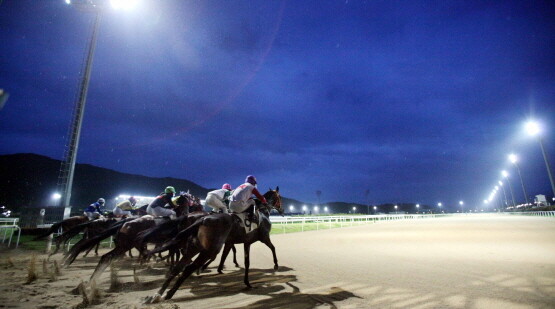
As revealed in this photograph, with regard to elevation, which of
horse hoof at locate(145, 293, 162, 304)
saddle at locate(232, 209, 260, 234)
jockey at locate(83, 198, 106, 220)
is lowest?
horse hoof at locate(145, 293, 162, 304)

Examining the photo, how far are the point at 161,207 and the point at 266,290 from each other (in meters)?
A: 4.87

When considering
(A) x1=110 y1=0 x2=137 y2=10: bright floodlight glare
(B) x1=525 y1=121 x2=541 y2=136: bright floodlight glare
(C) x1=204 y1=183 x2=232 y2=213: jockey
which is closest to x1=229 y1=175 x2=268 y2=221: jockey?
(C) x1=204 y1=183 x2=232 y2=213: jockey

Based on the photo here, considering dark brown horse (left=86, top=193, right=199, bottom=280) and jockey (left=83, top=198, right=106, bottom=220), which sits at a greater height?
jockey (left=83, top=198, right=106, bottom=220)

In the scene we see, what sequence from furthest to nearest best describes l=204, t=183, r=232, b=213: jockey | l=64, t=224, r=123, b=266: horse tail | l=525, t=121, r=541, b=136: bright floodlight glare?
1. l=525, t=121, r=541, b=136: bright floodlight glare
2. l=204, t=183, r=232, b=213: jockey
3. l=64, t=224, r=123, b=266: horse tail

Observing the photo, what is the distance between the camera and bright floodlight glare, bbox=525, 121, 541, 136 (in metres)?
19.4

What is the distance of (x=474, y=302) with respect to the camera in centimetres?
387

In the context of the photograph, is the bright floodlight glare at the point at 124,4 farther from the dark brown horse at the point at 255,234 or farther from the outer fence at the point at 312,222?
the outer fence at the point at 312,222

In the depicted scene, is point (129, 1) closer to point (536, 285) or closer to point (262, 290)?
point (262, 290)

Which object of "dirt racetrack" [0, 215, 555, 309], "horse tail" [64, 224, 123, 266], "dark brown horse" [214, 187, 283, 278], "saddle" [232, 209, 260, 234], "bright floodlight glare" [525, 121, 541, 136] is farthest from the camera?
"bright floodlight glare" [525, 121, 541, 136]

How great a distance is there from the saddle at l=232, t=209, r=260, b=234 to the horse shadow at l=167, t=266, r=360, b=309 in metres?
1.10

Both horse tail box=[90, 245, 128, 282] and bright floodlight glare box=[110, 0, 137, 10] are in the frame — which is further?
bright floodlight glare box=[110, 0, 137, 10]

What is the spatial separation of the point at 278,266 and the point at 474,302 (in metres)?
4.32

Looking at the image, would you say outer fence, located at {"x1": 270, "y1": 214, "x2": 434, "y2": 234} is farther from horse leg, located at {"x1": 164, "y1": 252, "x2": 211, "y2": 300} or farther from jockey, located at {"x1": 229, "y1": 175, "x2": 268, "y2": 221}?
horse leg, located at {"x1": 164, "y1": 252, "x2": 211, "y2": 300}

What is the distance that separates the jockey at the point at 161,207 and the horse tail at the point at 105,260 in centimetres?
203
